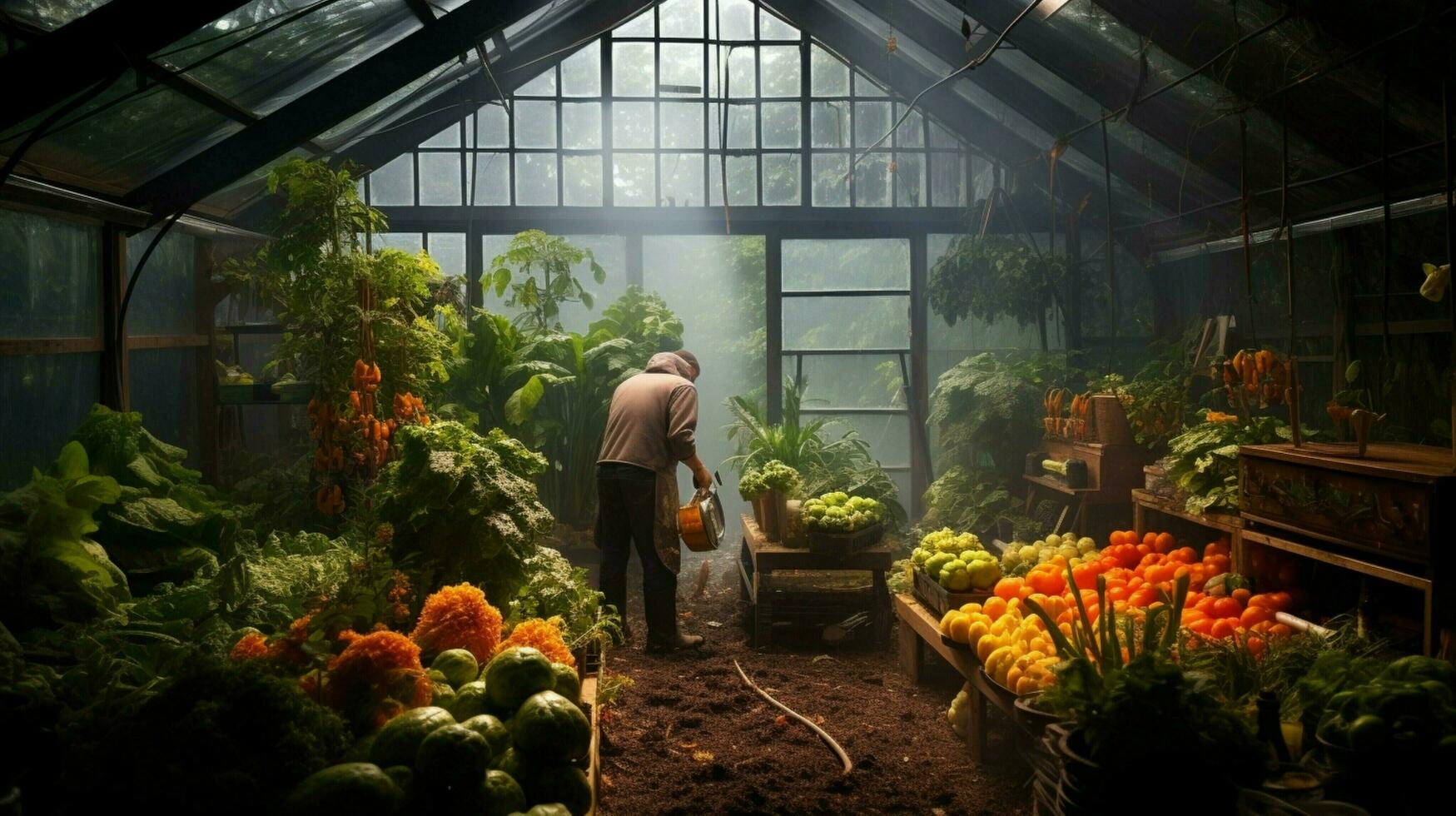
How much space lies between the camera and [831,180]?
363 inches

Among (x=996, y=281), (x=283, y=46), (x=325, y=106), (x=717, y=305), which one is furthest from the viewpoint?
(x=717, y=305)

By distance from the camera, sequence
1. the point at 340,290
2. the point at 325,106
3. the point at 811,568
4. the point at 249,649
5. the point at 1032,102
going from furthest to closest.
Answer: the point at 1032,102 < the point at 811,568 < the point at 325,106 < the point at 340,290 < the point at 249,649

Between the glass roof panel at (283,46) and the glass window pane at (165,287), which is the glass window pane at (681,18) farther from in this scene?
the glass window pane at (165,287)

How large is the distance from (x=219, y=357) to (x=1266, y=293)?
7580 mm

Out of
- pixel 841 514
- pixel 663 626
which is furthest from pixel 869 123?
pixel 663 626

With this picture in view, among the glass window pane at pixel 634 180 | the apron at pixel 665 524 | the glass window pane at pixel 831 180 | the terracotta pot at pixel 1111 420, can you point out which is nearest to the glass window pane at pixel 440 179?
the glass window pane at pixel 634 180

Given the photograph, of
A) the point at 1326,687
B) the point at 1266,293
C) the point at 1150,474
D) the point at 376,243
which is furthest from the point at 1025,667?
the point at 376,243

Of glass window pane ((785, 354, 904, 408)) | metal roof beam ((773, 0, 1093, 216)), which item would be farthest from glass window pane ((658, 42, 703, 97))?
glass window pane ((785, 354, 904, 408))

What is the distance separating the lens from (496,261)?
8.82m

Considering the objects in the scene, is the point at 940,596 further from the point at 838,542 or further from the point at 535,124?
the point at 535,124

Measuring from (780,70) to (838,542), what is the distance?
4780 mm

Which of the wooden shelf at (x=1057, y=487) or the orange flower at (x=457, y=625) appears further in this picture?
the wooden shelf at (x=1057, y=487)

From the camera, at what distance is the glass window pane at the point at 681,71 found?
9.16 metres

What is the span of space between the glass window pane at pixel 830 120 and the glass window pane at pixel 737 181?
2.05ft
